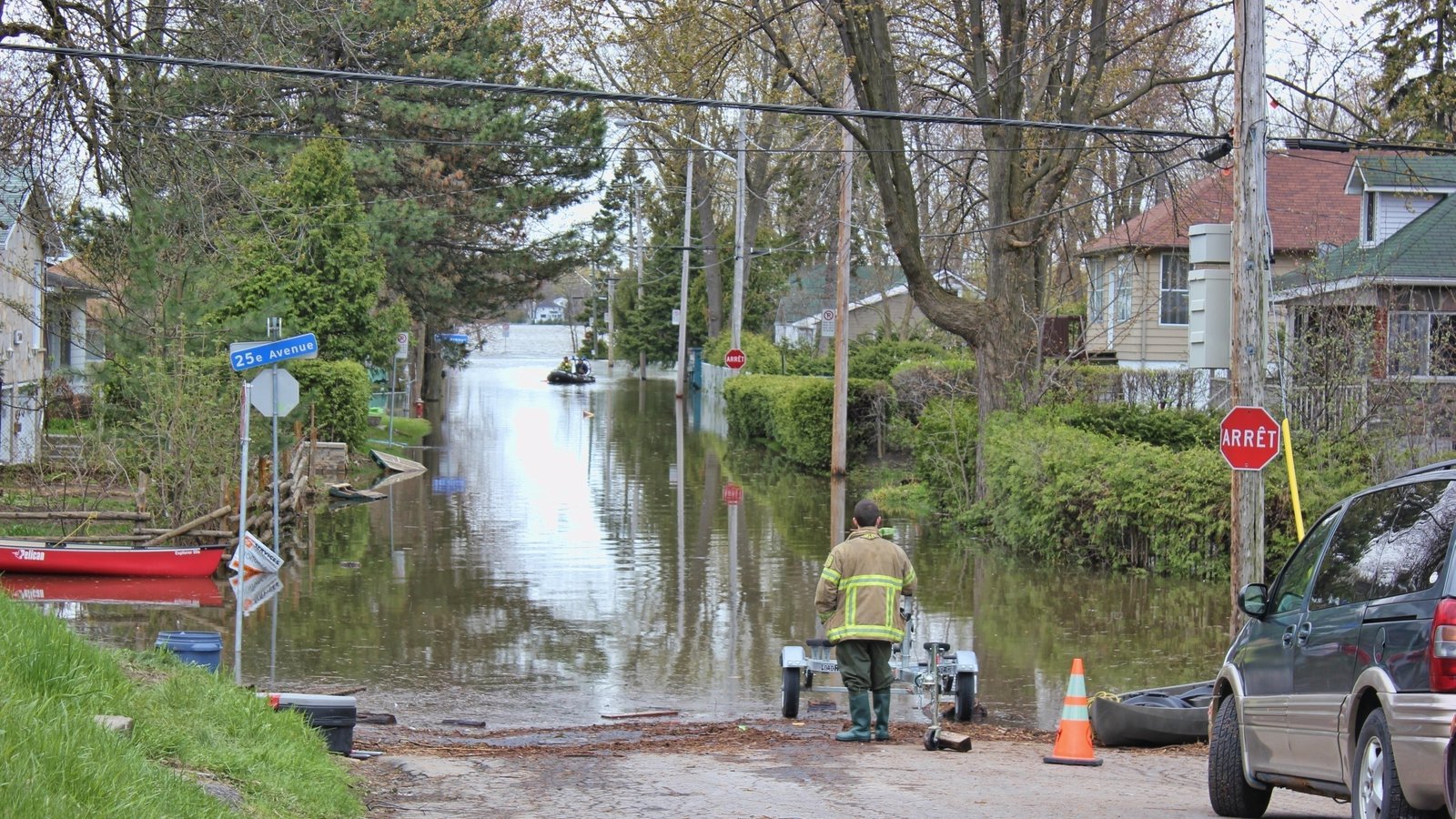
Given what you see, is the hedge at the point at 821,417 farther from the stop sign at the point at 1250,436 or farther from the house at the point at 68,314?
the stop sign at the point at 1250,436

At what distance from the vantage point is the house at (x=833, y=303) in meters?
69.8

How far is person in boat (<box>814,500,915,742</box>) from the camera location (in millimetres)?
10562

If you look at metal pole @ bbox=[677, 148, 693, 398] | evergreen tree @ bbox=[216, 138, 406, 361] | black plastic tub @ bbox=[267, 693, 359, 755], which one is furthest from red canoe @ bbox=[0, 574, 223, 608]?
metal pole @ bbox=[677, 148, 693, 398]

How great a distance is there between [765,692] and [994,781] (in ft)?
14.2

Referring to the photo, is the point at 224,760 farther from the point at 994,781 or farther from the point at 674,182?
the point at 674,182

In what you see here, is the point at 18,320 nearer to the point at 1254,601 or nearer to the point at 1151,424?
the point at 1151,424

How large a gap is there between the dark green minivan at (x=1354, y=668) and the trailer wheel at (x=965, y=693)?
3.65m

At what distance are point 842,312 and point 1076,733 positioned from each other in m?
21.2

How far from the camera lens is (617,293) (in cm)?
9331

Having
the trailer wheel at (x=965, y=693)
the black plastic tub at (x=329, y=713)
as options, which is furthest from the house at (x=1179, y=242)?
the black plastic tub at (x=329, y=713)

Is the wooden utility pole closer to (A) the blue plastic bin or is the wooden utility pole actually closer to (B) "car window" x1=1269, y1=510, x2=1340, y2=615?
(B) "car window" x1=1269, y1=510, x2=1340, y2=615

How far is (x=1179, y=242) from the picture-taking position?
34.9 meters

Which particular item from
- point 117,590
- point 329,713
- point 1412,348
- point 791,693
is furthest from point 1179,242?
point 329,713

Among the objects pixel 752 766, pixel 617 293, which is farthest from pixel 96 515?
pixel 617 293
